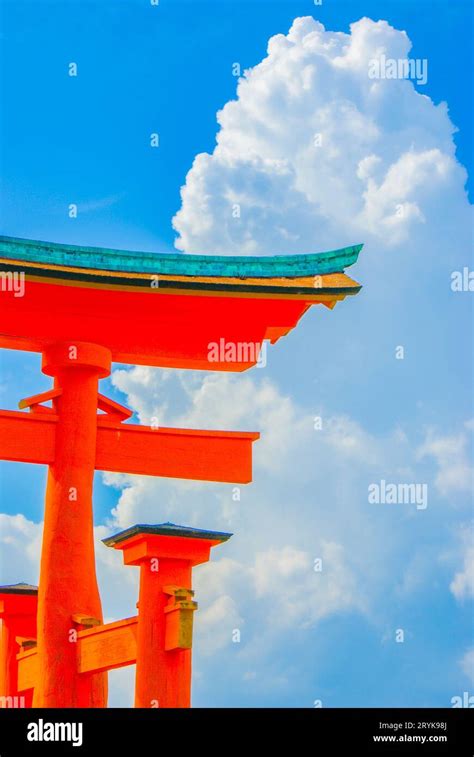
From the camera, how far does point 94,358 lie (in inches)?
523

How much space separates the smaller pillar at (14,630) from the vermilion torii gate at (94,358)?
0.07ft

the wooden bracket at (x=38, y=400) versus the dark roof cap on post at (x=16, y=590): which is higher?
the wooden bracket at (x=38, y=400)

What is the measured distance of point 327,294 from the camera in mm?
12992

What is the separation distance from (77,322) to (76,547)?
2.28 metres

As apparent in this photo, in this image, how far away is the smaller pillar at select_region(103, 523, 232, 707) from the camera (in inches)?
444

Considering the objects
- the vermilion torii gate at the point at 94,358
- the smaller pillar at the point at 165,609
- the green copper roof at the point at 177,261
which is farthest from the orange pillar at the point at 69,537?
the smaller pillar at the point at 165,609

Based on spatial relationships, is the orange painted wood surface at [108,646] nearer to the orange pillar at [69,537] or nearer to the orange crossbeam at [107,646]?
the orange crossbeam at [107,646]

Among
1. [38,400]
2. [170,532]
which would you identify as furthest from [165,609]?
[38,400]

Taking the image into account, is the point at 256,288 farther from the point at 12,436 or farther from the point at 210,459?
the point at 12,436

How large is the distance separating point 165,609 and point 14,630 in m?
3.31

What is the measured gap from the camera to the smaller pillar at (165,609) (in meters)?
11.3

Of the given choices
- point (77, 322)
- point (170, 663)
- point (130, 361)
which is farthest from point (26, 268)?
point (170, 663)

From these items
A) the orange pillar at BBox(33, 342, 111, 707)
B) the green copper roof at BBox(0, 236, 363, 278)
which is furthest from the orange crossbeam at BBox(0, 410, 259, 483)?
the green copper roof at BBox(0, 236, 363, 278)
